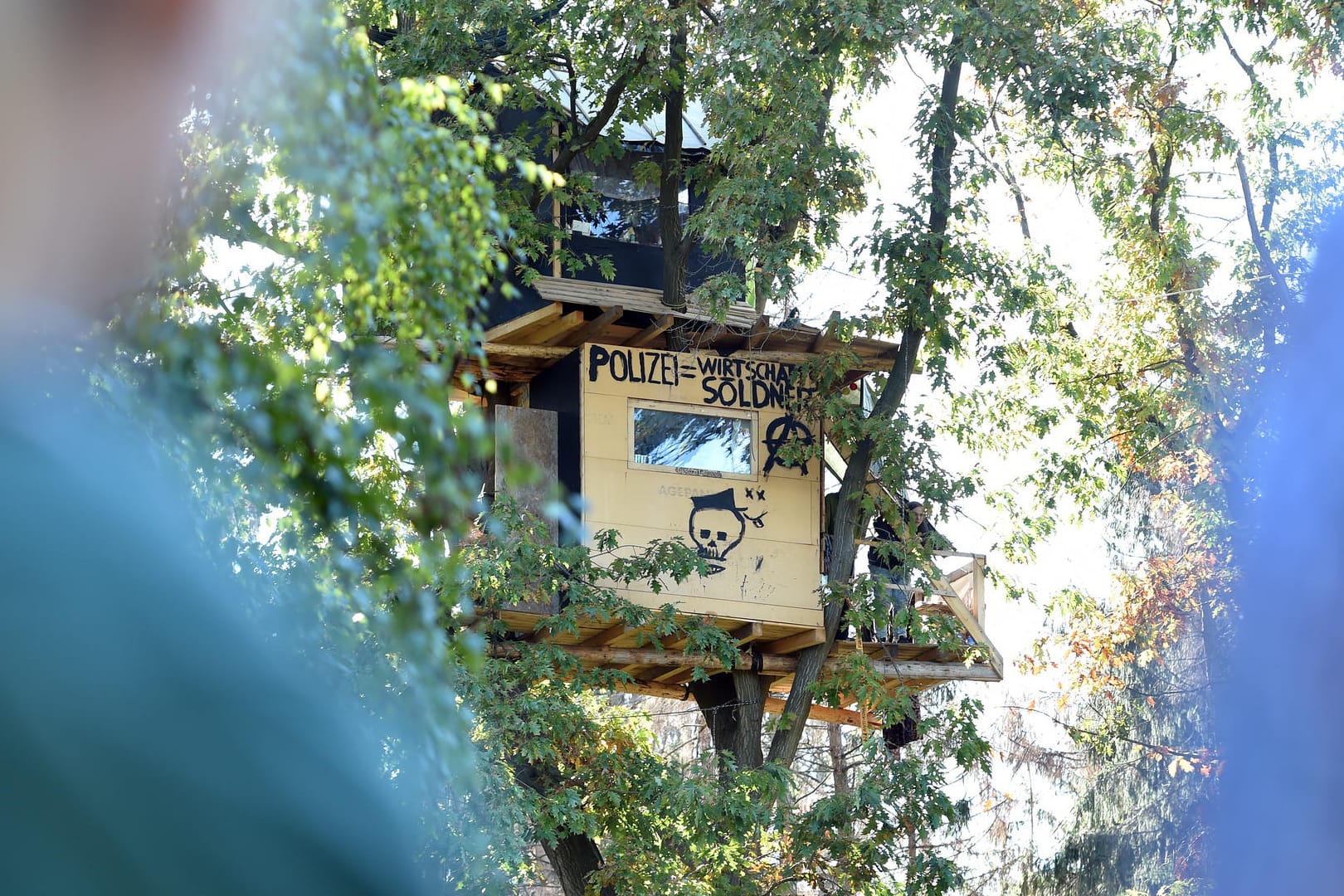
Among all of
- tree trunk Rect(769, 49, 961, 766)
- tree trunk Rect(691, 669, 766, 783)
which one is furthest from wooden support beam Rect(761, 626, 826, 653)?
tree trunk Rect(691, 669, 766, 783)

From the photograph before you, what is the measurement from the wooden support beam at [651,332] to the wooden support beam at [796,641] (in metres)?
3.27

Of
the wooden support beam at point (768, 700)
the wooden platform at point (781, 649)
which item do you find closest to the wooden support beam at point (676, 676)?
the wooden platform at point (781, 649)

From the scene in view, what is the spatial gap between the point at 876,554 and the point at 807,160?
13.4 ft

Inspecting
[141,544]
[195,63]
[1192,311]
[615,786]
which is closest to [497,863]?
[615,786]

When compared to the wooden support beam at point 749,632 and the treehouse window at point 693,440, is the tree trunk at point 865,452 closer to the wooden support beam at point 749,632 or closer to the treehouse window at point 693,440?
the wooden support beam at point 749,632

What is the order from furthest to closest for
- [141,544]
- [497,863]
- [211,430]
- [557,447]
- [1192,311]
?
[1192,311]
[557,447]
[497,863]
[141,544]
[211,430]

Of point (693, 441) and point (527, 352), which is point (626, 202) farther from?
point (693, 441)

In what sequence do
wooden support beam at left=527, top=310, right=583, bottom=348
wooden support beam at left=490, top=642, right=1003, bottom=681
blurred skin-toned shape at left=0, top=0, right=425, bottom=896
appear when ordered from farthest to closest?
1. wooden support beam at left=527, top=310, right=583, bottom=348
2. wooden support beam at left=490, top=642, right=1003, bottom=681
3. blurred skin-toned shape at left=0, top=0, right=425, bottom=896

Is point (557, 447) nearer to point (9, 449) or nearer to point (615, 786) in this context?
point (615, 786)

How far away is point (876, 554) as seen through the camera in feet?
48.3

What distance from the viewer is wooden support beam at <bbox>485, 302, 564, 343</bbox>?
13994 millimetres

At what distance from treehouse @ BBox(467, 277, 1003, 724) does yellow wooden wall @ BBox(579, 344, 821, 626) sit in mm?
14

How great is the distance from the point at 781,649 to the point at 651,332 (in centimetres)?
346

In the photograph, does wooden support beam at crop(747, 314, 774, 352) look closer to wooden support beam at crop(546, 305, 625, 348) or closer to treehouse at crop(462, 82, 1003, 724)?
treehouse at crop(462, 82, 1003, 724)
